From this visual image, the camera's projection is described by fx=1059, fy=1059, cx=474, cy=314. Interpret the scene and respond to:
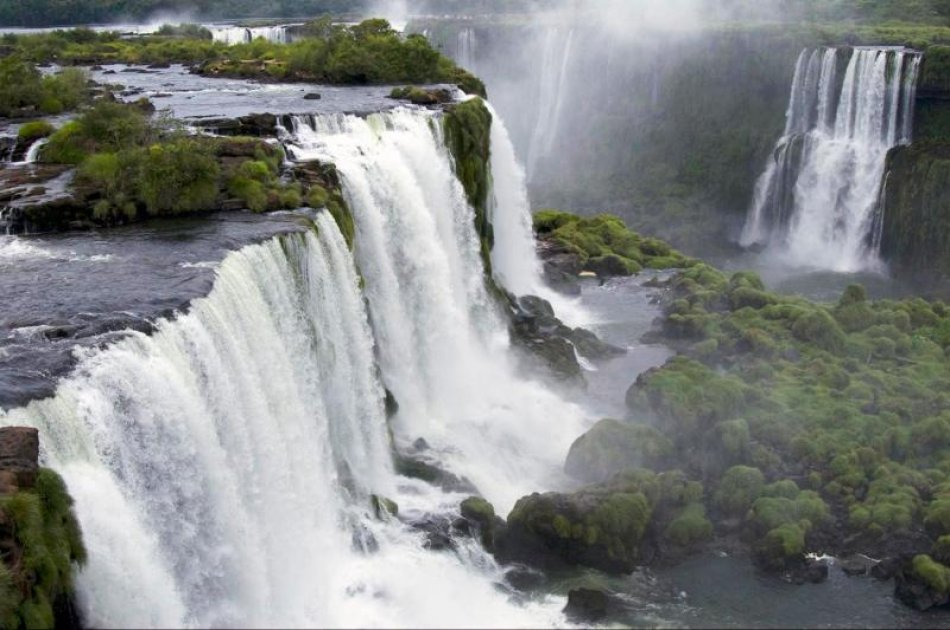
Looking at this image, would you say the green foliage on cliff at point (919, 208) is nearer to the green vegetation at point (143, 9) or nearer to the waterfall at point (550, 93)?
the waterfall at point (550, 93)

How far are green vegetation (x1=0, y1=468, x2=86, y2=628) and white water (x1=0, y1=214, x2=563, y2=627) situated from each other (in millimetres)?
383

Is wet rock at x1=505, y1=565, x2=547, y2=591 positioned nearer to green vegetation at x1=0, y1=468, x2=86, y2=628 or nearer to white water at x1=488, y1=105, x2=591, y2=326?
green vegetation at x1=0, y1=468, x2=86, y2=628

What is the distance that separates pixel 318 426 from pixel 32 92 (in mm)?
21886

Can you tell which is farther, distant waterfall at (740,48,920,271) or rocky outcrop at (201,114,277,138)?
distant waterfall at (740,48,920,271)

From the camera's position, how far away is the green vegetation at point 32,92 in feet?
122

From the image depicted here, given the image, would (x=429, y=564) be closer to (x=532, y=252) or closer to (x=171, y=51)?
(x=532, y=252)

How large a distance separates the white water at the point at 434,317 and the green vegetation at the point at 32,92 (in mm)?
10500

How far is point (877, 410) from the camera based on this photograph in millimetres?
30125

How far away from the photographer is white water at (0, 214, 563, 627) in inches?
609

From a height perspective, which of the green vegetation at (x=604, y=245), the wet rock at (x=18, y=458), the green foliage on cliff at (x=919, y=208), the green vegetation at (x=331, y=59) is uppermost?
the green vegetation at (x=331, y=59)

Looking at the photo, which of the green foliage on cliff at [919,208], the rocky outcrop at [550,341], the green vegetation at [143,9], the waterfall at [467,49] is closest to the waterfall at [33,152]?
the rocky outcrop at [550,341]

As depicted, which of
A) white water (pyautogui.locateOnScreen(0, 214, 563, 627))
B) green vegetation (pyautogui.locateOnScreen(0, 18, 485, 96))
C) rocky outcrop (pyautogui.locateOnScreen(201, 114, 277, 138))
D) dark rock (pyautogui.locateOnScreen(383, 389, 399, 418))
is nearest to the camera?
white water (pyautogui.locateOnScreen(0, 214, 563, 627))

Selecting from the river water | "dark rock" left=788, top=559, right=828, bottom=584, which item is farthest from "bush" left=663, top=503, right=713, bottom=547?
"dark rock" left=788, top=559, right=828, bottom=584

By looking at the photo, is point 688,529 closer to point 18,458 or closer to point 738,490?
point 738,490
